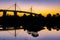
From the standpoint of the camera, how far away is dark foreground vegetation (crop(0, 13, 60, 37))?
556 inches

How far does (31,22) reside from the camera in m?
15.8

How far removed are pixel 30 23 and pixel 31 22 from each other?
179 mm

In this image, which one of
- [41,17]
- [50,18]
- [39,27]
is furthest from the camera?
[50,18]

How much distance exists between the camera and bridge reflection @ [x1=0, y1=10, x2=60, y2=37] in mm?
14081

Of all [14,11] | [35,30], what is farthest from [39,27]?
[14,11]

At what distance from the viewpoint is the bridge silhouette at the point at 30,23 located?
46.2 feet

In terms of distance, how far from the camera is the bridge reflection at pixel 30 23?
14081mm

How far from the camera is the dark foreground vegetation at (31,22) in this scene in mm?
14132

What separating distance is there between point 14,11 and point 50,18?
340cm

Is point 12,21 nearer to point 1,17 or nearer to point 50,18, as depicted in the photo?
point 1,17

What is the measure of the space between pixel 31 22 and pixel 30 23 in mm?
179

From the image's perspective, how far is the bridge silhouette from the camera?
1408cm

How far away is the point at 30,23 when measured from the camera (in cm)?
1564

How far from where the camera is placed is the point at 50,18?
54.9ft
